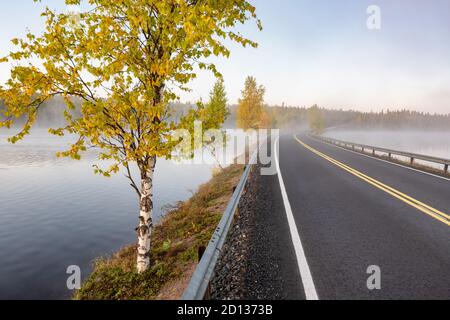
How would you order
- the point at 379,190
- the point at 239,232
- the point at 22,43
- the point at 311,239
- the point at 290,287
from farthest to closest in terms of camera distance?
the point at 379,190 < the point at 239,232 < the point at 311,239 < the point at 22,43 < the point at 290,287

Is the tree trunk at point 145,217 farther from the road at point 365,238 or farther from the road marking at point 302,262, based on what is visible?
the road marking at point 302,262

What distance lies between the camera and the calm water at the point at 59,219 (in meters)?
9.93

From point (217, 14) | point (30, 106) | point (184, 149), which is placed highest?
point (217, 14)

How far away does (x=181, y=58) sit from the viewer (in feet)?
18.6

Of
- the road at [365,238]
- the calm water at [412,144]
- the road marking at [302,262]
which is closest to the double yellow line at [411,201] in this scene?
the road at [365,238]

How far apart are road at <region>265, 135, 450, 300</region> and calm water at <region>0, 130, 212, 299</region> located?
791 centimetres

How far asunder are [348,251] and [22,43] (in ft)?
23.2

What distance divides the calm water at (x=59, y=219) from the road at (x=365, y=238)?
7.91 metres

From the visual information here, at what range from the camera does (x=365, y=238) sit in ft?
18.5

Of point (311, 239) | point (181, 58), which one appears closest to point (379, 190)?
point (311, 239)

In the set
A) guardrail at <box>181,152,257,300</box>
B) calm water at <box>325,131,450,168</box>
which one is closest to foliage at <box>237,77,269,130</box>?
calm water at <box>325,131,450,168</box>

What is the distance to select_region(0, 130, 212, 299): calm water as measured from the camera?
9.93 meters

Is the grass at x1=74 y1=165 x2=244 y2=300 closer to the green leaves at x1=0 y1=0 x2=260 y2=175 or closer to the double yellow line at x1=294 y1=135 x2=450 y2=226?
the green leaves at x1=0 y1=0 x2=260 y2=175

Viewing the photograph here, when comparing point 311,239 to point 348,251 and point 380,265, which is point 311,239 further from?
point 380,265
